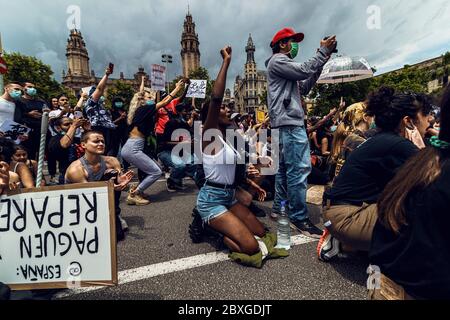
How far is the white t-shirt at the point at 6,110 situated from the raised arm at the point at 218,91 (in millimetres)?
4323

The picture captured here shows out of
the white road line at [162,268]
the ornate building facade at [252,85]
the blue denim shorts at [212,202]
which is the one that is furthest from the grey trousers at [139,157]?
the ornate building facade at [252,85]

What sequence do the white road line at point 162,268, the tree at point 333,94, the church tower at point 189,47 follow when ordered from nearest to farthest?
the white road line at point 162,268, the tree at point 333,94, the church tower at point 189,47

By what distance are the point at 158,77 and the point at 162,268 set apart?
23.6 feet

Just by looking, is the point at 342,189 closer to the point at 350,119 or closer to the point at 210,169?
the point at 210,169

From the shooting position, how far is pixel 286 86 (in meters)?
3.29

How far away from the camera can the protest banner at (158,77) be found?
322 inches

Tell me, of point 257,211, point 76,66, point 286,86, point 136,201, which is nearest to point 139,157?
point 136,201

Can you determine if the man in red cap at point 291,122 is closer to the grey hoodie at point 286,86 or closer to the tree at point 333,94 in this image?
the grey hoodie at point 286,86

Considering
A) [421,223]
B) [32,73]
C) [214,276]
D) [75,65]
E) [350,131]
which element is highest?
[75,65]

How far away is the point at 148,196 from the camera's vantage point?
17.4 ft

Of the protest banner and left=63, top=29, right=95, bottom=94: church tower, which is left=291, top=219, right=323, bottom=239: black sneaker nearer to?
the protest banner

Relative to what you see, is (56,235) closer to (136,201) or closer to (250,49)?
(136,201)
